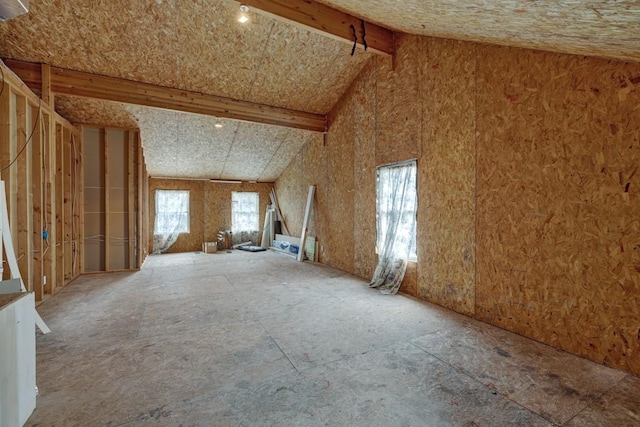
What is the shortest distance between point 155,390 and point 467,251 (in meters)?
3.41

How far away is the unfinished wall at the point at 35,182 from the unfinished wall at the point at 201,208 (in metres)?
3.86

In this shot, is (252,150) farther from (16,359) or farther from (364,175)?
(16,359)

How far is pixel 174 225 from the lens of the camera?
8961 mm

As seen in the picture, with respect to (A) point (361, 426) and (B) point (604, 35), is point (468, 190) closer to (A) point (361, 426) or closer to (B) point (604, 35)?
(B) point (604, 35)

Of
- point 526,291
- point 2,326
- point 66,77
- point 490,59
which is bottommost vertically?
point 526,291

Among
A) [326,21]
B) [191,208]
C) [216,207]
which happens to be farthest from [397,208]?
[191,208]

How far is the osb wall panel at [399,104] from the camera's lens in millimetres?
4219

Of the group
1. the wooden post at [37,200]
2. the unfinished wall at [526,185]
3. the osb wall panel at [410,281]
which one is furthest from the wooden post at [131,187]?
the osb wall panel at [410,281]

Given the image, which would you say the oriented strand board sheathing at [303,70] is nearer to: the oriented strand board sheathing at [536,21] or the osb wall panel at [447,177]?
the oriented strand board sheathing at [536,21]

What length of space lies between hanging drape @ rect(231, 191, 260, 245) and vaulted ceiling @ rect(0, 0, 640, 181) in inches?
121

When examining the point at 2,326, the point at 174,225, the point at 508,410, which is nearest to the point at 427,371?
the point at 508,410

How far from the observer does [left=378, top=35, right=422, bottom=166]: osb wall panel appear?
13.8 ft

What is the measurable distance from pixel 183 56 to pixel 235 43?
34.8 inches

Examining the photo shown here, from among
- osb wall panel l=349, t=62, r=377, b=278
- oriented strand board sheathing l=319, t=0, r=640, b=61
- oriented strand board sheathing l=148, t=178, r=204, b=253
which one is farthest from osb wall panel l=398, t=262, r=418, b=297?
oriented strand board sheathing l=148, t=178, r=204, b=253
